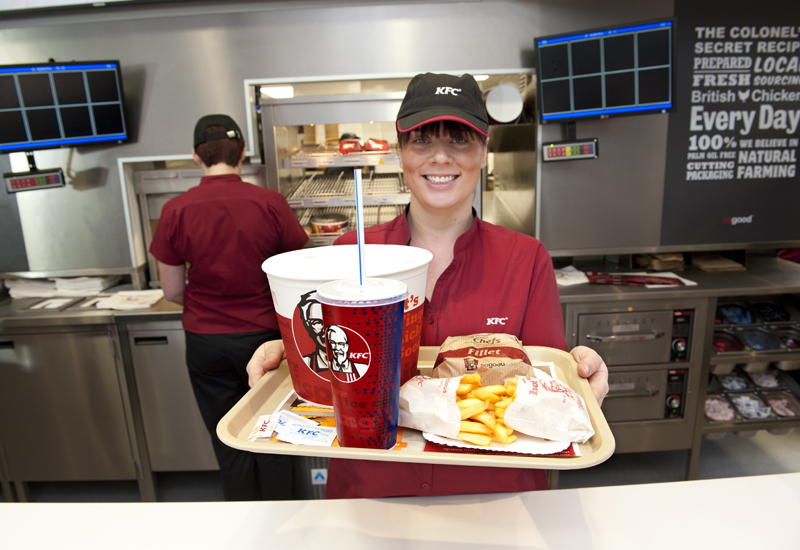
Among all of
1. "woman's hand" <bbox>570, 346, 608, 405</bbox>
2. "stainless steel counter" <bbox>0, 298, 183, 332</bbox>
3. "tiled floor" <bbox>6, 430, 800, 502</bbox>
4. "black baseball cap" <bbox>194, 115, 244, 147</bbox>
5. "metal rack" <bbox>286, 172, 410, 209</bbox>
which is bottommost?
"tiled floor" <bbox>6, 430, 800, 502</bbox>

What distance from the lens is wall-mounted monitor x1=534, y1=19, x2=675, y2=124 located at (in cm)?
244

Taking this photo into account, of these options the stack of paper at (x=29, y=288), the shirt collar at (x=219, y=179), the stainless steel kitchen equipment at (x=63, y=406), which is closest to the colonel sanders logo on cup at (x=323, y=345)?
the shirt collar at (x=219, y=179)

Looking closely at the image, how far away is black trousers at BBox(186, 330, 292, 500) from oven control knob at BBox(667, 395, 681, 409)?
82.7 inches

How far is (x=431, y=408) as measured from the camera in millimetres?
736

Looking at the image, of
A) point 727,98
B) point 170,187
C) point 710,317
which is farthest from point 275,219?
point 727,98

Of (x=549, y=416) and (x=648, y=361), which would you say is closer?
(x=549, y=416)

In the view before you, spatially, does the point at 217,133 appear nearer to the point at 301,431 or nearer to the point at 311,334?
the point at 311,334

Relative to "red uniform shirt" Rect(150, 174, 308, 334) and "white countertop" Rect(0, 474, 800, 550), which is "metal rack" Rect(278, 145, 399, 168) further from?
"white countertop" Rect(0, 474, 800, 550)

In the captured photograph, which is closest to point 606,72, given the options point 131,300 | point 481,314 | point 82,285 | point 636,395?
point 636,395

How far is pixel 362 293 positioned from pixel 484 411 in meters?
0.29

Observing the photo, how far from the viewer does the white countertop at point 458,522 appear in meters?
0.84

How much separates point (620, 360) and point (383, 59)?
2212 mm

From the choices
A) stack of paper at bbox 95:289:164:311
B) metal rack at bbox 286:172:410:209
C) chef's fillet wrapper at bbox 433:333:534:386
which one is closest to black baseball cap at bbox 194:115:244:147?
metal rack at bbox 286:172:410:209

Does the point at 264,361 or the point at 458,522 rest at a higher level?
the point at 264,361
